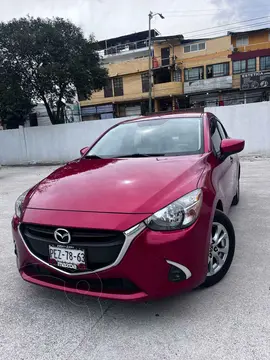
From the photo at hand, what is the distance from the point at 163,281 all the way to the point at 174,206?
473 millimetres

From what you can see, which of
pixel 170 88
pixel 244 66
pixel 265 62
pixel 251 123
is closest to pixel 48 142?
pixel 251 123

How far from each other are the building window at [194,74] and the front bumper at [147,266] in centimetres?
3334

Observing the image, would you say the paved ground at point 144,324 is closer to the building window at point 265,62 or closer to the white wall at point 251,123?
the white wall at point 251,123

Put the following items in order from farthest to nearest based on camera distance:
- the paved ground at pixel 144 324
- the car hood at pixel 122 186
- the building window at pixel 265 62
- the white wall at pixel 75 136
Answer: the building window at pixel 265 62 < the white wall at pixel 75 136 < the car hood at pixel 122 186 < the paved ground at pixel 144 324

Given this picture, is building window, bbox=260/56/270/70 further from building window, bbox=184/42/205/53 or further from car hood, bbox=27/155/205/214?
car hood, bbox=27/155/205/214

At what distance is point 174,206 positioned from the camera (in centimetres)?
188

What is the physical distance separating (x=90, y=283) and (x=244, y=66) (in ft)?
111

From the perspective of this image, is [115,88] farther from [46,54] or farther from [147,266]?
[147,266]

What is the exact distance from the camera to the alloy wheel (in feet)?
7.50

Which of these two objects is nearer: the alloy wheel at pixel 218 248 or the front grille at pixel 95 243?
the front grille at pixel 95 243

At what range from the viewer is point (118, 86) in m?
35.2

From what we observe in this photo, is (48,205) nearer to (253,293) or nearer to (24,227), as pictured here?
(24,227)

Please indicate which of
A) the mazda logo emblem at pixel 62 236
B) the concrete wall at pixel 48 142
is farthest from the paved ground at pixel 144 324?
the concrete wall at pixel 48 142

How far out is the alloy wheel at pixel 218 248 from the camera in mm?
2287
